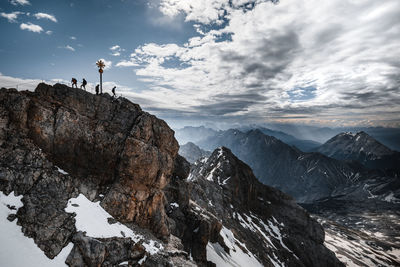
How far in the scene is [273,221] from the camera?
3959 inches

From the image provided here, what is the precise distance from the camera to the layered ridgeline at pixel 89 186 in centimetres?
2128

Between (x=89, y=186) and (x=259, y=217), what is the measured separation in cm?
9158

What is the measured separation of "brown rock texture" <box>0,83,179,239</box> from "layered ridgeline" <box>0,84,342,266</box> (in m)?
0.13

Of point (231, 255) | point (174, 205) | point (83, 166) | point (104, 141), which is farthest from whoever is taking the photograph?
point (231, 255)

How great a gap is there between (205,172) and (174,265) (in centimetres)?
10244

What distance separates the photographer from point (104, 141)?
102 ft

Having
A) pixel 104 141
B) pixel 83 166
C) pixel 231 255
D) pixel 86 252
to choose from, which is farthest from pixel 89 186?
pixel 231 255

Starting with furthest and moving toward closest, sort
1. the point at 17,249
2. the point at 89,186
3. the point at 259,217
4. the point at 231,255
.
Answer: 1. the point at 259,217
2. the point at 231,255
3. the point at 89,186
4. the point at 17,249

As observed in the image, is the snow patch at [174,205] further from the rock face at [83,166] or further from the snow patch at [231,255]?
the snow patch at [231,255]

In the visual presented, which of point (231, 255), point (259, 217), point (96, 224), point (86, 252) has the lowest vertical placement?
point (259, 217)

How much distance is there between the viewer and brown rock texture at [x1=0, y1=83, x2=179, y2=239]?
26547 mm

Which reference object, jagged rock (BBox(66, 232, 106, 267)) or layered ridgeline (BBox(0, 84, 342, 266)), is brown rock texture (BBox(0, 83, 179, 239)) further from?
jagged rock (BBox(66, 232, 106, 267))

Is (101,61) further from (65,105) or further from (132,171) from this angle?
(132,171)

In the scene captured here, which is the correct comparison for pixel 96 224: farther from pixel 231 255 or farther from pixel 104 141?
pixel 231 255
